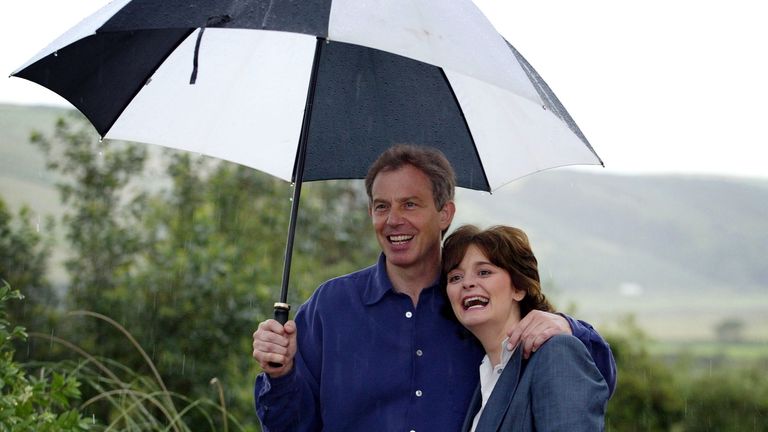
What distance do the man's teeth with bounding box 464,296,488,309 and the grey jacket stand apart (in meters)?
0.20

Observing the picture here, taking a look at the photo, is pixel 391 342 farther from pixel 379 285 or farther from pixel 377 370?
pixel 379 285

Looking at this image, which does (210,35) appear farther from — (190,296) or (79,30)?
(190,296)

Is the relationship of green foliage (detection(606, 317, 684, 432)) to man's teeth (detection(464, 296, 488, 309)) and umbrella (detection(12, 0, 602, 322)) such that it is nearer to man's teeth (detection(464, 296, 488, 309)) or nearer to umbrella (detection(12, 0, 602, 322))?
umbrella (detection(12, 0, 602, 322))

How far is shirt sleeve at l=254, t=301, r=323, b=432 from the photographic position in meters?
3.40

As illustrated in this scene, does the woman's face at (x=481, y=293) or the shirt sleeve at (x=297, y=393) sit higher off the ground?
the woman's face at (x=481, y=293)

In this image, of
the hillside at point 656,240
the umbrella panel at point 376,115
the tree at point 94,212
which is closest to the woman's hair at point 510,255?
the umbrella panel at point 376,115

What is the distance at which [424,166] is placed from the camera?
3.67m

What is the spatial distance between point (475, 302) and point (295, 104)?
1217 mm

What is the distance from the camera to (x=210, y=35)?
3.79 meters

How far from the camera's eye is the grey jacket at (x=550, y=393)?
9.28ft

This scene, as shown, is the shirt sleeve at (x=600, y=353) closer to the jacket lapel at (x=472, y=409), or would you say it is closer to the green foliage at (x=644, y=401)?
the jacket lapel at (x=472, y=409)

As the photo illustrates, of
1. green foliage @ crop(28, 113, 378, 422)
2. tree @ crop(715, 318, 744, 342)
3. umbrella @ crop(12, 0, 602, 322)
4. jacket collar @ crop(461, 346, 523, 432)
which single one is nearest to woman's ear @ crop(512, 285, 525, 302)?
jacket collar @ crop(461, 346, 523, 432)

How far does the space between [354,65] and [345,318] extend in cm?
110

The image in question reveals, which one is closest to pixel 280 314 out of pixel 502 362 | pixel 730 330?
pixel 502 362
